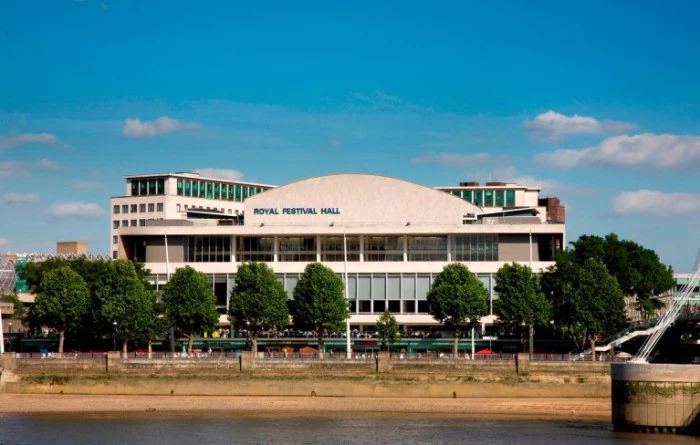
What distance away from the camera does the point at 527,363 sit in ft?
416

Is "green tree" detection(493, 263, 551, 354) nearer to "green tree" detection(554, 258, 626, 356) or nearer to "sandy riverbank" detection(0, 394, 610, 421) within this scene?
"green tree" detection(554, 258, 626, 356)

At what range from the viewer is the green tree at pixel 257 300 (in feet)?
477

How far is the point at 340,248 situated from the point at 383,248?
548cm

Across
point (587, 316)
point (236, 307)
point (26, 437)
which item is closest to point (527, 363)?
point (587, 316)

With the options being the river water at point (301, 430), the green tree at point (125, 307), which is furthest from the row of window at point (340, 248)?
the river water at point (301, 430)

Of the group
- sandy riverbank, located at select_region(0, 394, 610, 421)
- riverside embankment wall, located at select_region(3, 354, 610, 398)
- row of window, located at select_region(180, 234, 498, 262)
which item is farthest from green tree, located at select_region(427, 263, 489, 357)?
sandy riverbank, located at select_region(0, 394, 610, 421)

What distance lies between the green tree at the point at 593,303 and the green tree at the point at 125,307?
4397 cm

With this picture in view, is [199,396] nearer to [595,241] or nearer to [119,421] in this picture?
[119,421]

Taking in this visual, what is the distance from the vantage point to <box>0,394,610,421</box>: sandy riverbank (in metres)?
120

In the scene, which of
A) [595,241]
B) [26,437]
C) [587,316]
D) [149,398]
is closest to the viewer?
[26,437]

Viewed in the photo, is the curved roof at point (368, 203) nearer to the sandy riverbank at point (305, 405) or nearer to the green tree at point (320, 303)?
the green tree at point (320, 303)

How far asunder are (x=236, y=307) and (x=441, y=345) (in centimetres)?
2660

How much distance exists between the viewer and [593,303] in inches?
5546

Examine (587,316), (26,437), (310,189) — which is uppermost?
(310,189)
